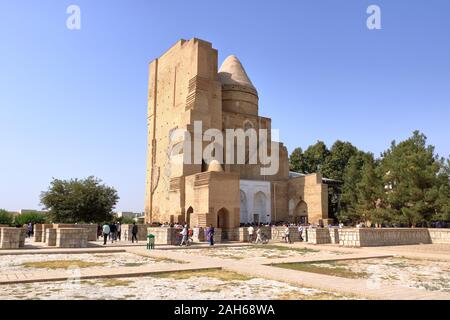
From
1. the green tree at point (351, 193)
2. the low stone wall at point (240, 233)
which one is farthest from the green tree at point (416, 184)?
the low stone wall at point (240, 233)

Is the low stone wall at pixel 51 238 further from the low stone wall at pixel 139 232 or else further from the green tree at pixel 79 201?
the green tree at pixel 79 201

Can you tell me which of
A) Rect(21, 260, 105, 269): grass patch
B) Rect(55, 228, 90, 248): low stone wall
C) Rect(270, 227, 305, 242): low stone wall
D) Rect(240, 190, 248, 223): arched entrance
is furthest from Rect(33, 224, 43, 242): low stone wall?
Rect(240, 190, 248, 223): arched entrance

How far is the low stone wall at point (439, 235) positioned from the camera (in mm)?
18984

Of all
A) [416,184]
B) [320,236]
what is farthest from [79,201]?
[416,184]

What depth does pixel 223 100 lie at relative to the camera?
3753cm

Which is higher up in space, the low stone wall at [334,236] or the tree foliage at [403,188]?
the tree foliage at [403,188]

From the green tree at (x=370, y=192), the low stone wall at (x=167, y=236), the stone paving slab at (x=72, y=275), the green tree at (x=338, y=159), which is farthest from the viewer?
the green tree at (x=338, y=159)

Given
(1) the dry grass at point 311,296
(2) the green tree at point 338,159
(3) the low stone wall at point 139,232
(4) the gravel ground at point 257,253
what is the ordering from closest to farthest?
(1) the dry grass at point 311,296, (4) the gravel ground at point 257,253, (3) the low stone wall at point 139,232, (2) the green tree at point 338,159

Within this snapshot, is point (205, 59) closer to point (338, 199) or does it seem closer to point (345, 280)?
point (338, 199)

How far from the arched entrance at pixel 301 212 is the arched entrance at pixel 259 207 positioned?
2722 millimetres

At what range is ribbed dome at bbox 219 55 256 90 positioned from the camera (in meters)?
38.3

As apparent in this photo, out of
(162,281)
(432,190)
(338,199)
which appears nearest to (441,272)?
(162,281)

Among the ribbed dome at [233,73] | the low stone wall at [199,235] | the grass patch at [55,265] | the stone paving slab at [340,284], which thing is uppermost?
the ribbed dome at [233,73]

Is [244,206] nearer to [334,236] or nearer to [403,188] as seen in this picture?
[403,188]
